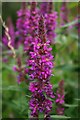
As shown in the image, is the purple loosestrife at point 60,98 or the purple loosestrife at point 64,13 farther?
the purple loosestrife at point 64,13

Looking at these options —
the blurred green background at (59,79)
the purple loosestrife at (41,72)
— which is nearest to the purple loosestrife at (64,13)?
the blurred green background at (59,79)

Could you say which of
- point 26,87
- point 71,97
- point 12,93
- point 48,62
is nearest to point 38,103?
point 48,62

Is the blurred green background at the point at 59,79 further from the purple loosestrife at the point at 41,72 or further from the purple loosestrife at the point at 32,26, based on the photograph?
the purple loosestrife at the point at 41,72

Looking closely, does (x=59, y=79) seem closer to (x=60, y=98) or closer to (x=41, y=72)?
(x=60, y=98)

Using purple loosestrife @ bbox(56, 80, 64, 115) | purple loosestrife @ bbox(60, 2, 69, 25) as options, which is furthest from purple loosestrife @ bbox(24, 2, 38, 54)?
purple loosestrife @ bbox(60, 2, 69, 25)

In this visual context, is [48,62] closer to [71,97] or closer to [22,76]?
[22,76]

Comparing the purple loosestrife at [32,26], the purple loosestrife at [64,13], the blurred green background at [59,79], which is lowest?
the blurred green background at [59,79]

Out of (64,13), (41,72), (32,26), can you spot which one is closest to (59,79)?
(64,13)

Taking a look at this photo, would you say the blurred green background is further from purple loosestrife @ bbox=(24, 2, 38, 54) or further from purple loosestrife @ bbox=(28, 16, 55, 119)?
purple loosestrife @ bbox=(28, 16, 55, 119)
